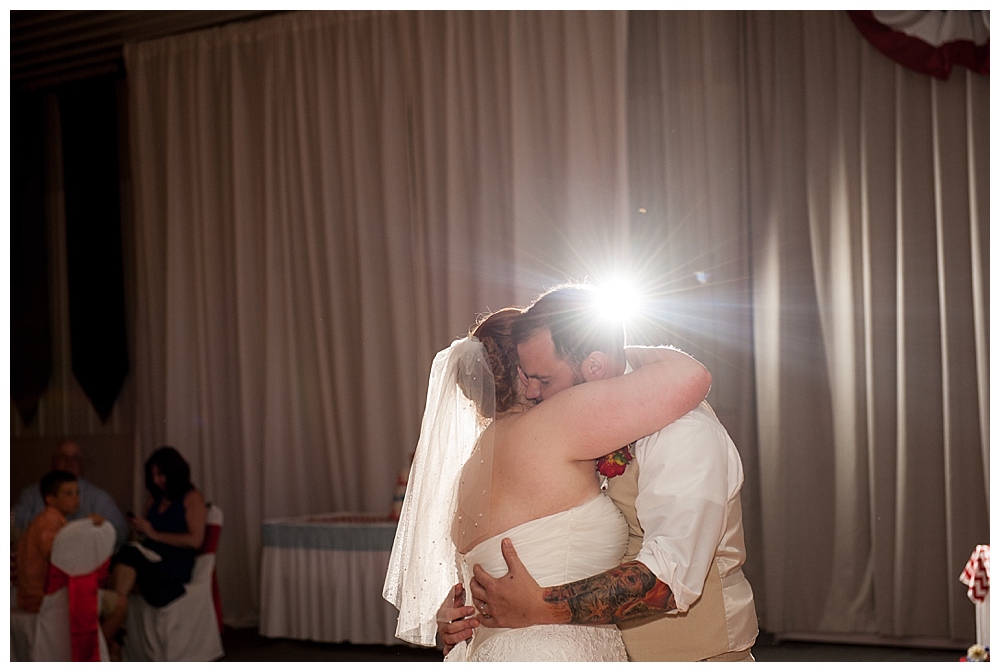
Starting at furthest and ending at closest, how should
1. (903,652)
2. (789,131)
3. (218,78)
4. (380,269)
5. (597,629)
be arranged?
(218,78), (380,269), (789,131), (903,652), (597,629)

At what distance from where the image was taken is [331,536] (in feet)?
17.8

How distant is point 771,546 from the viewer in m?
5.48

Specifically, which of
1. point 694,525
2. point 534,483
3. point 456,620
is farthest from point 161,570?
point 694,525

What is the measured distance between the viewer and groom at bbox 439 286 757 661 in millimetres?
2107

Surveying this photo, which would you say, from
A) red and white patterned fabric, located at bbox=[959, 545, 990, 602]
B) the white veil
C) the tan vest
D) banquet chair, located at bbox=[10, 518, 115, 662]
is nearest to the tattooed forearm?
the tan vest

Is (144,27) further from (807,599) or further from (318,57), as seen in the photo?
(807,599)

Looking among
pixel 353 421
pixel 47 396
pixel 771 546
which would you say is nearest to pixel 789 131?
pixel 771 546

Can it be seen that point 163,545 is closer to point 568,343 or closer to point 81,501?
point 81,501

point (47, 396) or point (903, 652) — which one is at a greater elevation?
point (47, 396)

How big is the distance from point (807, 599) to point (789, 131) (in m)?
2.44

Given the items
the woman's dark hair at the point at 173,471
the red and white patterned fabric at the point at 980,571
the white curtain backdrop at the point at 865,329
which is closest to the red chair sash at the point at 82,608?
the woman's dark hair at the point at 173,471

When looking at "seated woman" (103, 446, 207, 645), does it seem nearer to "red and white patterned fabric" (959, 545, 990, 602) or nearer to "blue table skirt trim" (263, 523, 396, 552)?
"blue table skirt trim" (263, 523, 396, 552)

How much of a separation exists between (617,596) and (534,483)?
297 mm

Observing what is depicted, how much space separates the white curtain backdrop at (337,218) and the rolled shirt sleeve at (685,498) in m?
3.69
